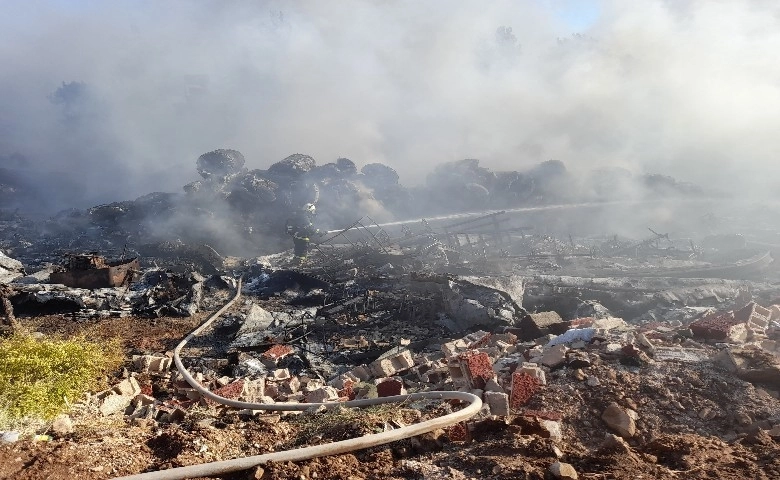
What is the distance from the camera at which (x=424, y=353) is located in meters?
8.45

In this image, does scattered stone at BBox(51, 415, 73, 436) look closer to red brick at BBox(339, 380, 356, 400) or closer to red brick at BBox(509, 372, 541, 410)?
red brick at BBox(339, 380, 356, 400)

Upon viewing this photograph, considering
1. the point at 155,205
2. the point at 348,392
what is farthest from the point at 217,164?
the point at 348,392

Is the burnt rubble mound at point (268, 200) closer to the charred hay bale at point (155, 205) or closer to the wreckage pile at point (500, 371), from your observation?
the charred hay bale at point (155, 205)

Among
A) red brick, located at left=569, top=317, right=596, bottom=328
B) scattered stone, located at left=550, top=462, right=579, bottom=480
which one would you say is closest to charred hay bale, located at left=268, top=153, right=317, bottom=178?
red brick, located at left=569, top=317, right=596, bottom=328

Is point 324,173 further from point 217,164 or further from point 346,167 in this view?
point 217,164

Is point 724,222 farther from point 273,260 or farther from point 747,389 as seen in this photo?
point 747,389

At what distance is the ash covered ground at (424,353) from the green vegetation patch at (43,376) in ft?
0.68

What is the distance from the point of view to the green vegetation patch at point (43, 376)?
12.3ft

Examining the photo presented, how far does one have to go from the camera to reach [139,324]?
10906mm

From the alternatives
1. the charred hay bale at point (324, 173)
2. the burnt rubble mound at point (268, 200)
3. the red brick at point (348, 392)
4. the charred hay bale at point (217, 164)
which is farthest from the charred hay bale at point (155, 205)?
the red brick at point (348, 392)

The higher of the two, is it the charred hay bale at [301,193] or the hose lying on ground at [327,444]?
the charred hay bale at [301,193]

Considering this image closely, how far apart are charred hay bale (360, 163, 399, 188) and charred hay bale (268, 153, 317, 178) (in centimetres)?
523

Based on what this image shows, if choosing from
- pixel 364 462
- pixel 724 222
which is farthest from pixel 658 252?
pixel 364 462

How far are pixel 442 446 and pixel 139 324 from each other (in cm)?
972
